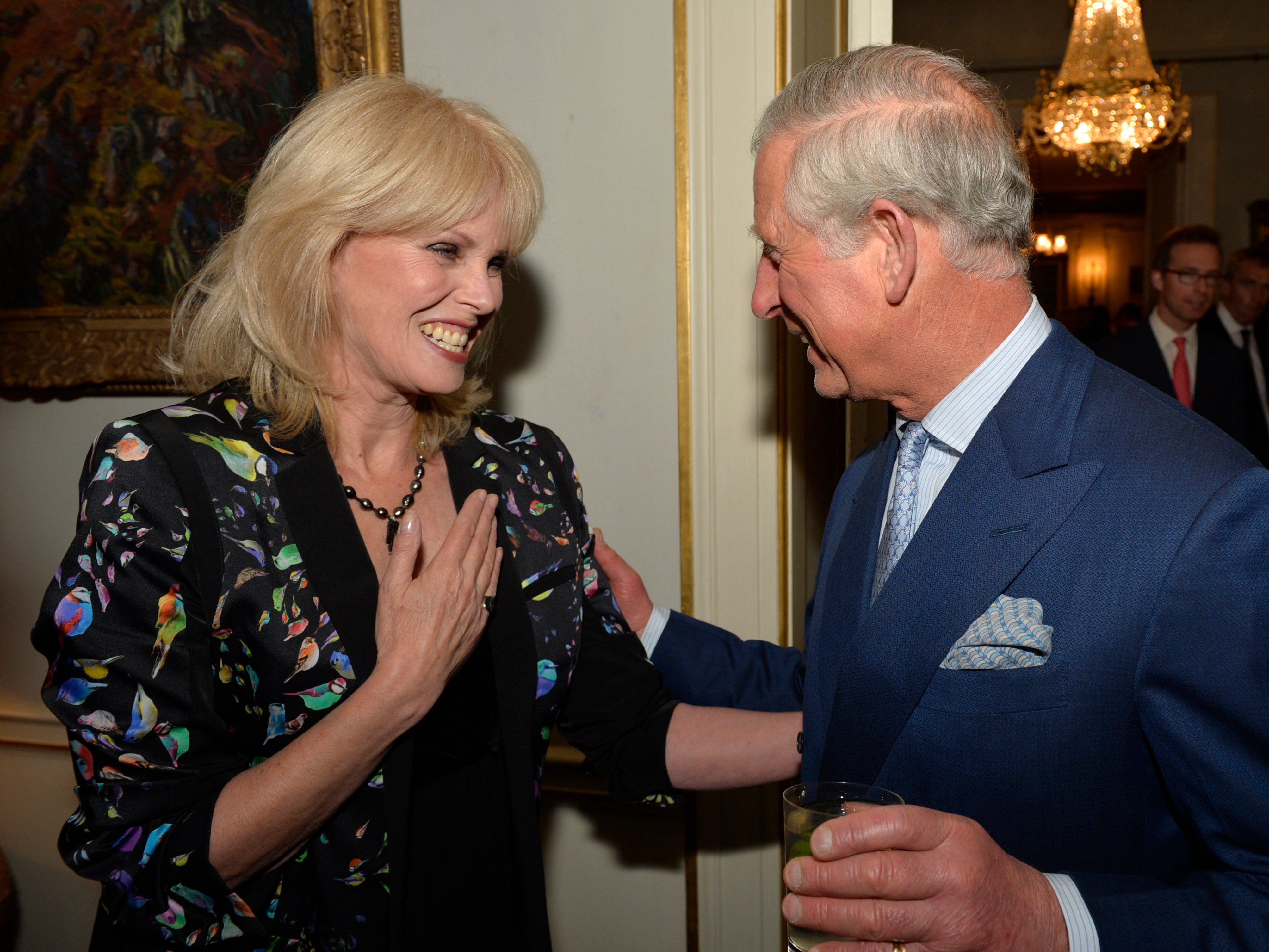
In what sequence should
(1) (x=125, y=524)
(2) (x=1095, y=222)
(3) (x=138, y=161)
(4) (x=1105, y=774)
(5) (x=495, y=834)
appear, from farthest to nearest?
(2) (x=1095, y=222) → (3) (x=138, y=161) → (5) (x=495, y=834) → (1) (x=125, y=524) → (4) (x=1105, y=774)

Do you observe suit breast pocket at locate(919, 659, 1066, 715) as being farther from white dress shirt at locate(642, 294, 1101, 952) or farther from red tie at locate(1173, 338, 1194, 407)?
red tie at locate(1173, 338, 1194, 407)

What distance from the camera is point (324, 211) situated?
1.38 metres

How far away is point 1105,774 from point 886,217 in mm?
709

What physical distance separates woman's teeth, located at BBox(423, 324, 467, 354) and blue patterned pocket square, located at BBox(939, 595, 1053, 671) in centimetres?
84

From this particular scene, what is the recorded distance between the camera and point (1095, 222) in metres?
14.2

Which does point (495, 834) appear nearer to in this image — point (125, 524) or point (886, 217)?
point (125, 524)

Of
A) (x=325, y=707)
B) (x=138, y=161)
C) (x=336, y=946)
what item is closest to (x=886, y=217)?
(x=325, y=707)

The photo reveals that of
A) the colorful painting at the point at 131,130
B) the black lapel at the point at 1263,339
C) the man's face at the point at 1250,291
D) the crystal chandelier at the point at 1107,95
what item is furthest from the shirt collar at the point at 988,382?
the crystal chandelier at the point at 1107,95

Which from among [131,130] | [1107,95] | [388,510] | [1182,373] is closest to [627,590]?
[388,510]

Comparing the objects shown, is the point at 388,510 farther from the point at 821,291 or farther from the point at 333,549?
the point at 821,291

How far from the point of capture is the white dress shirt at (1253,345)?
15.7 feet

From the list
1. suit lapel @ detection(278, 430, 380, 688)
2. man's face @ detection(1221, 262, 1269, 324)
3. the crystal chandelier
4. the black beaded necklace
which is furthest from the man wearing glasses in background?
suit lapel @ detection(278, 430, 380, 688)

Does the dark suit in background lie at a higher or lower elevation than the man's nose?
lower

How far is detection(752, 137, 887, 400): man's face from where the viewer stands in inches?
49.3
